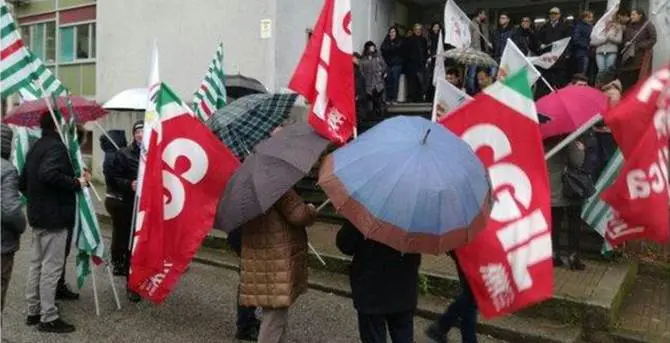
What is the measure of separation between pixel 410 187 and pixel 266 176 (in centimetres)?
104

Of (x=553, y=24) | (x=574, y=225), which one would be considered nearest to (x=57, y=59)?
(x=553, y=24)

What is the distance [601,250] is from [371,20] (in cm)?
794

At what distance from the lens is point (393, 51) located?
12.5m

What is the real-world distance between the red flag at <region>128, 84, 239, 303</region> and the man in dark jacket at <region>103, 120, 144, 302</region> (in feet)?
6.16

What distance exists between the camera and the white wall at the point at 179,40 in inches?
467

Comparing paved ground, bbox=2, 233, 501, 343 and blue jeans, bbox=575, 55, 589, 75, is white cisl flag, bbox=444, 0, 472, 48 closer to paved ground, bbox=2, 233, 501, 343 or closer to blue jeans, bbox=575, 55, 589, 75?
blue jeans, bbox=575, 55, 589, 75

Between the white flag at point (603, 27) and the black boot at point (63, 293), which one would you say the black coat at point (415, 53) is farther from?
the black boot at point (63, 293)

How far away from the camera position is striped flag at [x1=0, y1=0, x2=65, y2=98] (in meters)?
4.96

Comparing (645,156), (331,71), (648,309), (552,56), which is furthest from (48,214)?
(552,56)

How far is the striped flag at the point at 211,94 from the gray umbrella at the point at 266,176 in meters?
3.12

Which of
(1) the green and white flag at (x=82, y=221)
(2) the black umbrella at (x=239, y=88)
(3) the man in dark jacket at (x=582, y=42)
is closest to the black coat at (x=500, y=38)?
(3) the man in dark jacket at (x=582, y=42)

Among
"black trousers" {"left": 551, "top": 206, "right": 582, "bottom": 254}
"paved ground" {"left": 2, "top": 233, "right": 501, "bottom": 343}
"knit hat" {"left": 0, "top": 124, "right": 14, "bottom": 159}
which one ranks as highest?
"knit hat" {"left": 0, "top": 124, "right": 14, "bottom": 159}

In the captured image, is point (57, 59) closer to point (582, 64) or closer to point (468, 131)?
point (582, 64)

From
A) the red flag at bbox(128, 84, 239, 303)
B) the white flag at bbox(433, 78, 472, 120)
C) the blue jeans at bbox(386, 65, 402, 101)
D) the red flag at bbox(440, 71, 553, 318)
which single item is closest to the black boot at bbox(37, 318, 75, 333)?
the red flag at bbox(128, 84, 239, 303)
